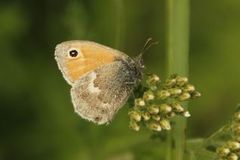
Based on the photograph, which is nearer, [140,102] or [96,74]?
[140,102]

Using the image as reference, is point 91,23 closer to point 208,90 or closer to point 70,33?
point 70,33

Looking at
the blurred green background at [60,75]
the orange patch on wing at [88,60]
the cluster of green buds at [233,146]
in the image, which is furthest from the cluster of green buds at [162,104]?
the blurred green background at [60,75]

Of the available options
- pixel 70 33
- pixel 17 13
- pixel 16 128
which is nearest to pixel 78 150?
pixel 16 128

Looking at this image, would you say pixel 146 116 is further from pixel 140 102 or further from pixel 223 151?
pixel 223 151

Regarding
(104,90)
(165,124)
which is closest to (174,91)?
(165,124)

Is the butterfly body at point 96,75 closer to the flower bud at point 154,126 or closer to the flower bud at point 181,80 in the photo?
the flower bud at point 154,126

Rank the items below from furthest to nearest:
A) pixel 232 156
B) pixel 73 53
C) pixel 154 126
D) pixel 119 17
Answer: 1. pixel 119 17
2. pixel 73 53
3. pixel 154 126
4. pixel 232 156
